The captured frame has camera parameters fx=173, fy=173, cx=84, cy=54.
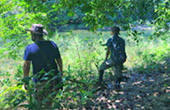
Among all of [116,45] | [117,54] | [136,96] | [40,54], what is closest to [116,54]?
[117,54]

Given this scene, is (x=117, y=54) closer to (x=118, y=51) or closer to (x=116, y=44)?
(x=118, y=51)

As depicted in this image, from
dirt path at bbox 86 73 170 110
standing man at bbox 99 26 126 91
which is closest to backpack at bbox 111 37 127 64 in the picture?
standing man at bbox 99 26 126 91

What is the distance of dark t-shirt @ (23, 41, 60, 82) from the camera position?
2.87 m

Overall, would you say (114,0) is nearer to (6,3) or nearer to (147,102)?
(147,102)

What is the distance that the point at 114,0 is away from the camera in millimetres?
4633

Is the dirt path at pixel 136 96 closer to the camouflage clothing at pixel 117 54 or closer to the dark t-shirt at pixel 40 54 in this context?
the camouflage clothing at pixel 117 54

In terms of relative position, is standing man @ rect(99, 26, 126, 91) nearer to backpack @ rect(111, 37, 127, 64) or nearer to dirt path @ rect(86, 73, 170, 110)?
backpack @ rect(111, 37, 127, 64)

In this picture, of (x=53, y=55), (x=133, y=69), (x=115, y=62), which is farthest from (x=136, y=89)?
(x=53, y=55)

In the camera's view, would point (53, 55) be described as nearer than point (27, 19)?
Yes

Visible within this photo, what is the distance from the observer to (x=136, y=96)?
4492mm

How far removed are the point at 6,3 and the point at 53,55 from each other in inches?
119

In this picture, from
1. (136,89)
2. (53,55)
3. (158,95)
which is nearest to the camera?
(53,55)

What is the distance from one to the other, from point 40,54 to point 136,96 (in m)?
2.83

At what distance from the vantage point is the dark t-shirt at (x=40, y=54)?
2867 mm
